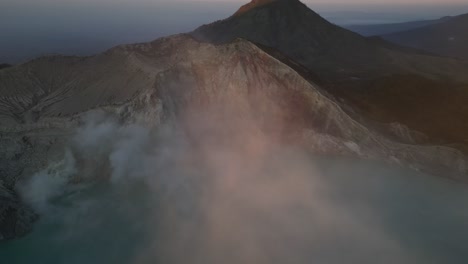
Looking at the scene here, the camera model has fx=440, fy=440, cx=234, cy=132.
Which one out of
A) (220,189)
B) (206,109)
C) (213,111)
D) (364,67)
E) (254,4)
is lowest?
(220,189)

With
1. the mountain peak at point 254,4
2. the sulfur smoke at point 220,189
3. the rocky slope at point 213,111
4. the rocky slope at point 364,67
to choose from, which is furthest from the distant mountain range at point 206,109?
the mountain peak at point 254,4

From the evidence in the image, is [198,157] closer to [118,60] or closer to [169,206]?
[169,206]

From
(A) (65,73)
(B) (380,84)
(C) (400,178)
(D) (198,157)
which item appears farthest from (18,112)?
(B) (380,84)

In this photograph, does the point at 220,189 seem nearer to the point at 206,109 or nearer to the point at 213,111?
the point at 213,111

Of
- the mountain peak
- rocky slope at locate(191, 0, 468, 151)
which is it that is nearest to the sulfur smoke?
rocky slope at locate(191, 0, 468, 151)

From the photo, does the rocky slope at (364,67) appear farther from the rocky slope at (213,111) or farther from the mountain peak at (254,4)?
the rocky slope at (213,111)

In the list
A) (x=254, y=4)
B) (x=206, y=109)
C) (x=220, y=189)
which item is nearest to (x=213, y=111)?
(x=206, y=109)

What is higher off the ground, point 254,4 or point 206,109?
point 254,4
